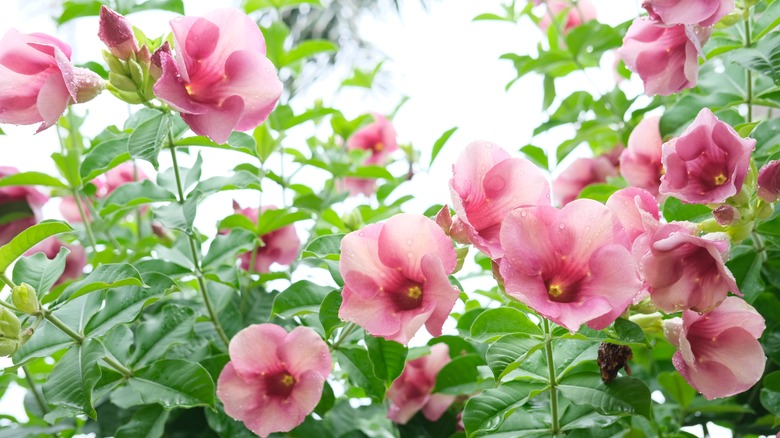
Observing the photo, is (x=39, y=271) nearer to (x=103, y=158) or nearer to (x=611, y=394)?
(x=103, y=158)

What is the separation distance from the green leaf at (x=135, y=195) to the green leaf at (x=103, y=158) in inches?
2.3

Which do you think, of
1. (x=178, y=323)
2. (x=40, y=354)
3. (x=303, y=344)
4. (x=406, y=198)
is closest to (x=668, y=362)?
(x=406, y=198)

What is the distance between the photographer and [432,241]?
65 centimetres

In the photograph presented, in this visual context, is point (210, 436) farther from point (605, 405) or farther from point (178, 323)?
point (605, 405)

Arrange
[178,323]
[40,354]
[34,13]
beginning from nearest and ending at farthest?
1. [40,354]
2. [178,323]
3. [34,13]

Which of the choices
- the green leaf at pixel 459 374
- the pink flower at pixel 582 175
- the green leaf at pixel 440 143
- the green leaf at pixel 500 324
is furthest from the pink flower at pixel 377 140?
the green leaf at pixel 500 324

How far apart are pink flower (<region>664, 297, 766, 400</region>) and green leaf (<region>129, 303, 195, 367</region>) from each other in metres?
0.57

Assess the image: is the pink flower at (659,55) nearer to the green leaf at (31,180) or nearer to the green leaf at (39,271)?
the green leaf at (39,271)

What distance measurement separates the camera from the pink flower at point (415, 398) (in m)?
1.03

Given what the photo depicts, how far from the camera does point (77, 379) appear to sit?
78 cm

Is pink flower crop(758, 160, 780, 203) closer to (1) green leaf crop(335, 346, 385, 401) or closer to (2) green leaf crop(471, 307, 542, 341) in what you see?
(2) green leaf crop(471, 307, 542, 341)

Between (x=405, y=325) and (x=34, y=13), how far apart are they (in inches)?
227

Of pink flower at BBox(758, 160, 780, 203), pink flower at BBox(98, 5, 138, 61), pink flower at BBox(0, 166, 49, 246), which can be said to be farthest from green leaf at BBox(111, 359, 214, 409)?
pink flower at BBox(758, 160, 780, 203)

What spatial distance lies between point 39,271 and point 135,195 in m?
0.17
